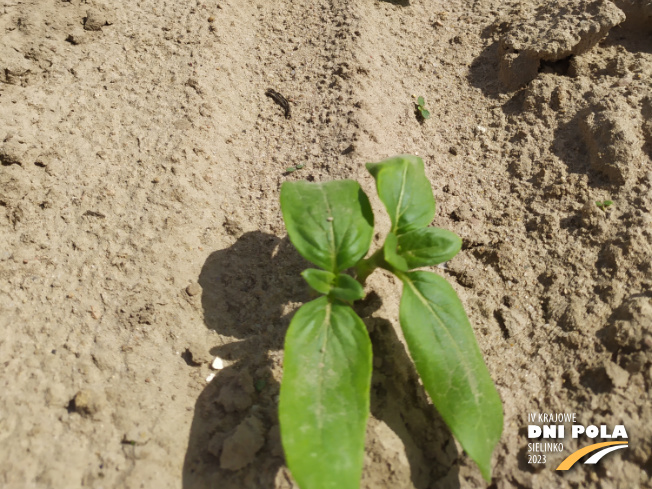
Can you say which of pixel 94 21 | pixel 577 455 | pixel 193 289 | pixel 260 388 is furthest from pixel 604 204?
pixel 94 21

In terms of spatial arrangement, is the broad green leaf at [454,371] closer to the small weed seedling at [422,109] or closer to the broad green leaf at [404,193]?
the broad green leaf at [404,193]

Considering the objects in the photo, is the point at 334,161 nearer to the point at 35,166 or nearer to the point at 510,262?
the point at 510,262

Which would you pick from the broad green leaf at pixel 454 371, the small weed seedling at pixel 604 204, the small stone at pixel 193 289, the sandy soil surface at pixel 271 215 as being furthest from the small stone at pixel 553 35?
the small stone at pixel 193 289

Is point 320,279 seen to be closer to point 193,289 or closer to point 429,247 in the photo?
point 429,247

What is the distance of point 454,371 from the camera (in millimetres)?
1617

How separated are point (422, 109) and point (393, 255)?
1185 mm

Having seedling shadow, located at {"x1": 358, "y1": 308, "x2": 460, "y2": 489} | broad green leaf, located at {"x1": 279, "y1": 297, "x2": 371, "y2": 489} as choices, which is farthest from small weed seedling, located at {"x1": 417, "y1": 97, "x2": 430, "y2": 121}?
broad green leaf, located at {"x1": 279, "y1": 297, "x2": 371, "y2": 489}

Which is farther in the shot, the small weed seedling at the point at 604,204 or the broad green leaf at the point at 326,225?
the small weed seedling at the point at 604,204

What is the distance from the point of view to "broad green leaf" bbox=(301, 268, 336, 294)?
1592 mm

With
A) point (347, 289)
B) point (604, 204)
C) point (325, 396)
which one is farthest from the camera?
point (604, 204)

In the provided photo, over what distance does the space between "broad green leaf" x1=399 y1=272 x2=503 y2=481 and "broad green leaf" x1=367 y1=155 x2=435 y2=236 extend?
251mm

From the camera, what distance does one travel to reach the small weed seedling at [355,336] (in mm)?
1399

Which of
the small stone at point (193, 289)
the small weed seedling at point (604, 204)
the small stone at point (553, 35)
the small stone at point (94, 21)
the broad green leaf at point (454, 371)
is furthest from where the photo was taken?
the small stone at point (94, 21)

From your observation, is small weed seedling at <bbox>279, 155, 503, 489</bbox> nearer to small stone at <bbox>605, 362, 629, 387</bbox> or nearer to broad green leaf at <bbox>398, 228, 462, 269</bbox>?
broad green leaf at <bbox>398, 228, 462, 269</bbox>
